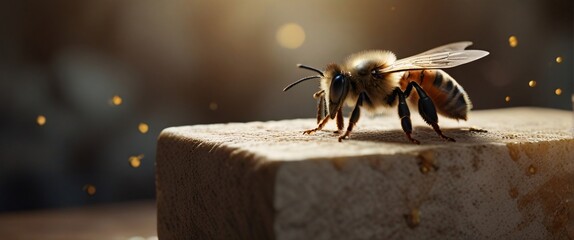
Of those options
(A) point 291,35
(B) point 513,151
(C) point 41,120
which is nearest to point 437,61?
(B) point 513,151

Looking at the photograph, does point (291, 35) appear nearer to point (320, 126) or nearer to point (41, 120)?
point (41, 120)

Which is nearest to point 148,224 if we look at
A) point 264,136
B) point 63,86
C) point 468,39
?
point 63,86

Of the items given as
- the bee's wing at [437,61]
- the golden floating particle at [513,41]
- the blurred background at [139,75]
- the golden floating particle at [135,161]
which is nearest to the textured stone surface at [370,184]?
the bee's wing at [437,61]

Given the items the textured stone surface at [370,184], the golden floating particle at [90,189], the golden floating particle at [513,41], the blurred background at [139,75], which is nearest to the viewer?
the textured stone surface at [370,184]

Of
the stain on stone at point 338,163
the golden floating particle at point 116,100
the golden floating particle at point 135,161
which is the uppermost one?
the stain on stone at point 338,163

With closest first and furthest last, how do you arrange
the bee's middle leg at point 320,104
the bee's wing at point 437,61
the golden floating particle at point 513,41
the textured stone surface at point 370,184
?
the textured stone surface at point 370,184 < the bee's wing at point 437,61 < the bee's middle leg at point 320,104 < the golden floating particle at point 513,41

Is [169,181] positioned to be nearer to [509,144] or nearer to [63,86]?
[509,144]

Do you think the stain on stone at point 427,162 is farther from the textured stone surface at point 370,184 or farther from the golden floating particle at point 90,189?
the golden floating particle at point 90,189
